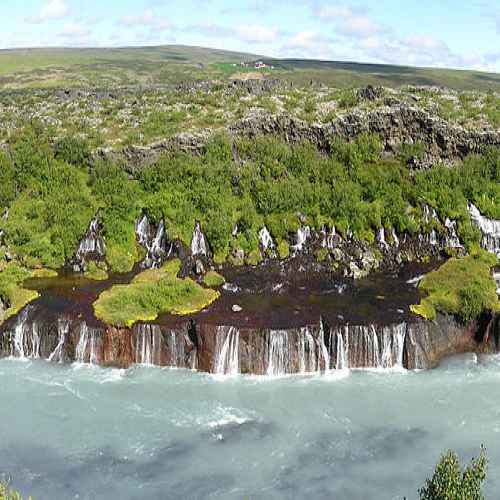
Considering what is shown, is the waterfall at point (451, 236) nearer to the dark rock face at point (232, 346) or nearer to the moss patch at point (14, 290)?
the dark rock face at point (232, 346)

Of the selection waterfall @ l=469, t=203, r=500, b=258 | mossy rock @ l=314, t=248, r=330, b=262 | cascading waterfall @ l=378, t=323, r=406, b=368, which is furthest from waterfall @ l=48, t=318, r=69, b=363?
waterfall @ l=469, t=203, r=500, b=258

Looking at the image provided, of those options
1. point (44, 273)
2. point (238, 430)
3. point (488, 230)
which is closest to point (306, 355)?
point (238, 430)

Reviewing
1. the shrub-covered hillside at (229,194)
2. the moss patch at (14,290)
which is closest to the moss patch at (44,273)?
the moss patch at (14,290)

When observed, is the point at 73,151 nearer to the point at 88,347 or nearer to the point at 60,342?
the point at 60,342

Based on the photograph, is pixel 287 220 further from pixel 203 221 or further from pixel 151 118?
pixel 151 118

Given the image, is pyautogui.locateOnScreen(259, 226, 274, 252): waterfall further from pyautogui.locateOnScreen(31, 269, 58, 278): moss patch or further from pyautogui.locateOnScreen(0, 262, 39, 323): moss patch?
pyautogui.locateOnScreen(0, 262, 39, 323): moss patch

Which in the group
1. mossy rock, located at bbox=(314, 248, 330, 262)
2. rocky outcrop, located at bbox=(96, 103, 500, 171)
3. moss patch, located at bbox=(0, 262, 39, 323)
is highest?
rocky outcrop, located at bbox=(96, 103, 500, 171)

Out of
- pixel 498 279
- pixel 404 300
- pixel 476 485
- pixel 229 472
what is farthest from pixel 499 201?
pixel 476 485
